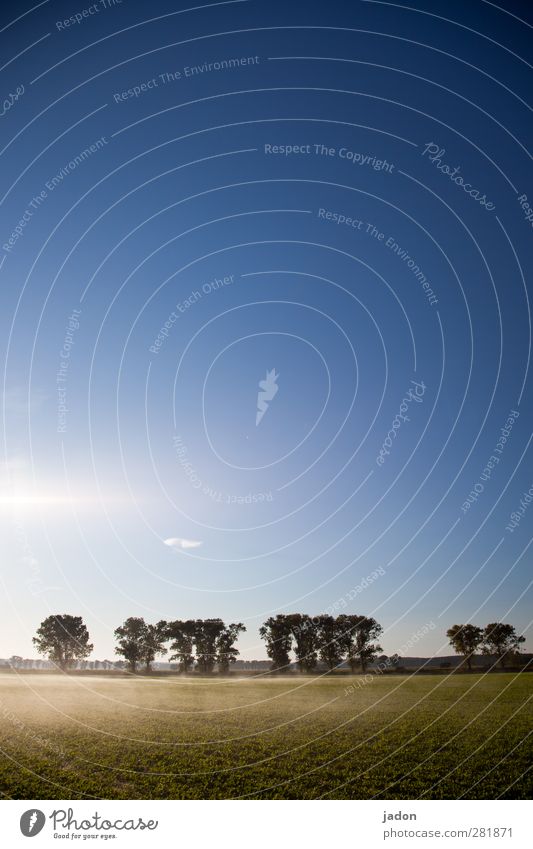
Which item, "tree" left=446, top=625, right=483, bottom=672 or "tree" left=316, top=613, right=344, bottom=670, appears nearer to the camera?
"tree" left=316, top=613, right=344, bottom=670

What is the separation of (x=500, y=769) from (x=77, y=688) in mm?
33326

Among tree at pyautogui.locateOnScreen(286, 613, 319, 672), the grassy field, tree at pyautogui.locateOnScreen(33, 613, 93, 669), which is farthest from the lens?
tree at pyautogui.locateOnScreen(286, 613, 319, 672)

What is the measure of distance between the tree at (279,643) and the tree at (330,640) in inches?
173

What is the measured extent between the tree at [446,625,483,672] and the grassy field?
146ft

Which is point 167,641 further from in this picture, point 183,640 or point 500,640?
point 500,640

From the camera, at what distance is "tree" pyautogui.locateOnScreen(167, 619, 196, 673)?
5631cm

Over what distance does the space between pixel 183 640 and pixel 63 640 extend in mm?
14383

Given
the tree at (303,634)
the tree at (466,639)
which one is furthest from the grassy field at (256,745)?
the tree at (466,639)

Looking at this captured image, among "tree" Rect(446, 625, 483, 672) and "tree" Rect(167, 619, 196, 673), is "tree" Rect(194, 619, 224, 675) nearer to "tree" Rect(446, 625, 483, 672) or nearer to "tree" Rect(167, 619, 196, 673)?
"tree" Rect(167, 619, 196, 673)

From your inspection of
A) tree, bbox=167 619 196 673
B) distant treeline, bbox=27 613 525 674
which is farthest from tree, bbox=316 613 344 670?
tree, bbox=167 619 196 673

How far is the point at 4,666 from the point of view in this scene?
5056cm
